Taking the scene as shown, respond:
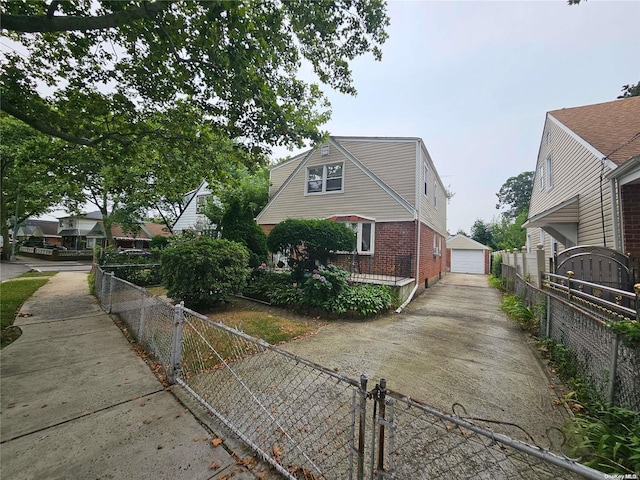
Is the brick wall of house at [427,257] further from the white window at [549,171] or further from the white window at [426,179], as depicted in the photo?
the white window at [549,171]

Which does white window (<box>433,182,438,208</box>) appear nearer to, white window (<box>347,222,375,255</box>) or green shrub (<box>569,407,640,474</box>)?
white window (<box>347,222,375,255</box>)

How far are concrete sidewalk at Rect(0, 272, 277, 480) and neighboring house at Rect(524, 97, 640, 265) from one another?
7.89 metres

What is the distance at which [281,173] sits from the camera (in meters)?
15.6

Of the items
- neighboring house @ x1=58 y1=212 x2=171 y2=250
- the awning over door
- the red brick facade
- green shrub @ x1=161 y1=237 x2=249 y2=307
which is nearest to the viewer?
green shrub @ x1=161 y1=237 x2=249 y2=307

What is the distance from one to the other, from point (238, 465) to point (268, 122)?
6.29 meters

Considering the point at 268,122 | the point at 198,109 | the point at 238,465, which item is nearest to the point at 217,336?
the point at 238,465

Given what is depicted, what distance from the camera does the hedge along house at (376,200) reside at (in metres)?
10.1

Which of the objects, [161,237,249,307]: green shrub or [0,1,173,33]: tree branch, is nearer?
[0,1,173,33]: tree branch

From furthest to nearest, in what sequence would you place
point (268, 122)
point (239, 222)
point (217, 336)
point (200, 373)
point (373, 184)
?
point (373, 184) < point (239, 222) < point (268, 122) < point (217, 336) < point (200, 373)

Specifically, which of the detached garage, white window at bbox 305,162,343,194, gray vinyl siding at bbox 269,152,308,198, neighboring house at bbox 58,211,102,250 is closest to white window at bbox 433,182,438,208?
white window at bbox 305,162,343,194

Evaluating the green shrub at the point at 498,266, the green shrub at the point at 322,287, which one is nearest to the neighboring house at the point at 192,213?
the green shrub at the point at 322,287

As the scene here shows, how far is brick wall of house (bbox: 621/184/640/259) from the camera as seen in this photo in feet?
17.7

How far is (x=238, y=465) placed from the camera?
82.1 inches

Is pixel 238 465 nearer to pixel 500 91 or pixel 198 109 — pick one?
pixel 198 109
